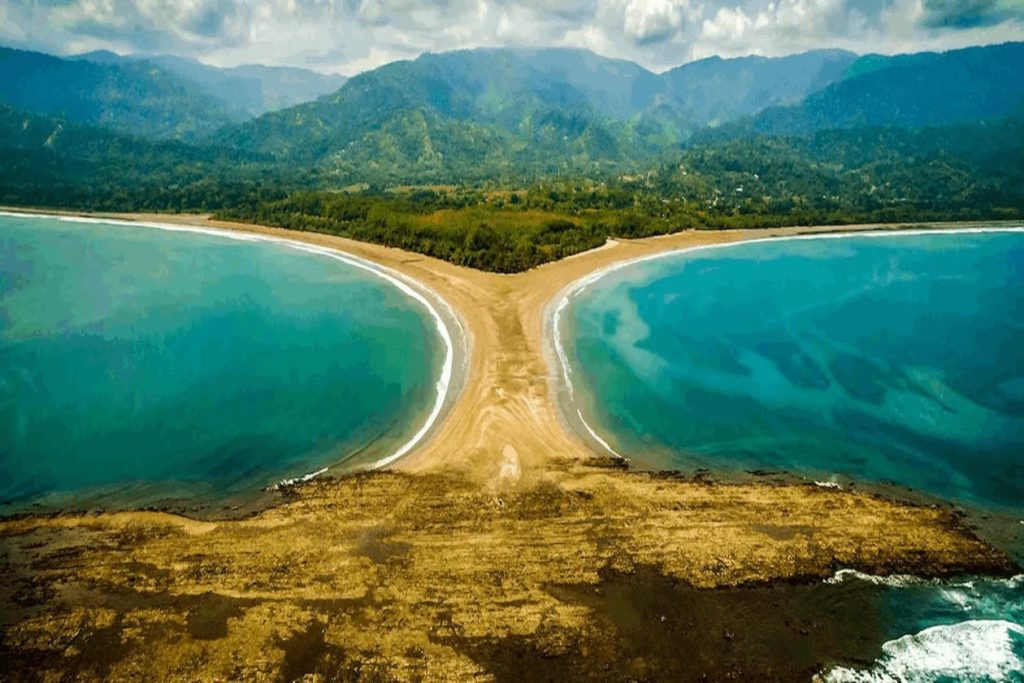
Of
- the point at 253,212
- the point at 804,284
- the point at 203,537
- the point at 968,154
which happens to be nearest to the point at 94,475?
the point at 203,537

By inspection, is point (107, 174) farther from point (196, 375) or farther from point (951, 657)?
point (951, 657)

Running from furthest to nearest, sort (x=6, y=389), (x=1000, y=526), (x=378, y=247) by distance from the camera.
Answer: (x=378, y=247) < (x=6, y=389) < (x=1000, y=526)

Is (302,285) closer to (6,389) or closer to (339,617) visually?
(6,389)

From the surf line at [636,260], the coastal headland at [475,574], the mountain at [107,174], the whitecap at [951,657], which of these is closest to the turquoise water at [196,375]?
the coastal headland at [475,574]

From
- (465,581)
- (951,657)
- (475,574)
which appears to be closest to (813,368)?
(951,657)

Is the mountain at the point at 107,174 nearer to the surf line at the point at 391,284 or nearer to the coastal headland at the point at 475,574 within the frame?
the surf line at the point at 391,284

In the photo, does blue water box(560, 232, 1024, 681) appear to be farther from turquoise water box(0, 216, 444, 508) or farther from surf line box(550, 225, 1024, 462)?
turquoise water box(0, 216, 444, 508)
